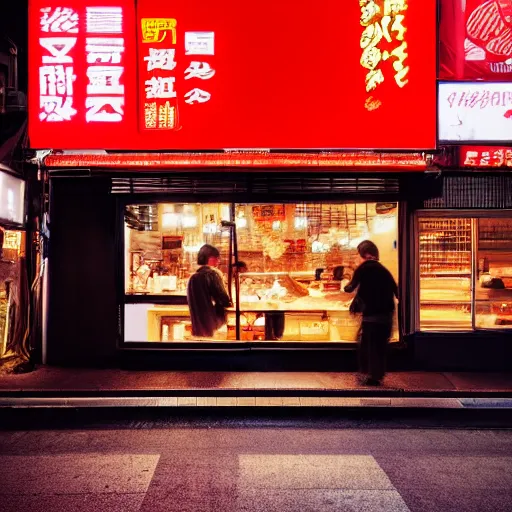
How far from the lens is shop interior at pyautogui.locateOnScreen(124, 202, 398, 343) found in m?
9.95

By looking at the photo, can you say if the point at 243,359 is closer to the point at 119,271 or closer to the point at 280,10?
the point at 119,271

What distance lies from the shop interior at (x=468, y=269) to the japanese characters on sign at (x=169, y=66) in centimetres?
483

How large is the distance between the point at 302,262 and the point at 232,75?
3678mm

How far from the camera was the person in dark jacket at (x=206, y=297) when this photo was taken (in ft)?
32.4

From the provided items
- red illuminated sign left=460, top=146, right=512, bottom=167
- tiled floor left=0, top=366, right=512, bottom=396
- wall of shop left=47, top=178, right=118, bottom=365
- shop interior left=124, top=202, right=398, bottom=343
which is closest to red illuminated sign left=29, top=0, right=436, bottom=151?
red illuminated sign left=460, top=146, right=512, bottom=167

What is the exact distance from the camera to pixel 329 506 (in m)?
4.47

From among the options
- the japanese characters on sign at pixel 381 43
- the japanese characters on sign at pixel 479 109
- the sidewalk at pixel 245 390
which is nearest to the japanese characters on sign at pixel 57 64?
the sidewalk at pixel 245 390

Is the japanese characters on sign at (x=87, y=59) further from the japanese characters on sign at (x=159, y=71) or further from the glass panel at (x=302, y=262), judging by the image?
the glass panel at (x=302, y=262)

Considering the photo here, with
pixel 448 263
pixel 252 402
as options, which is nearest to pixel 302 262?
pixel 448 263

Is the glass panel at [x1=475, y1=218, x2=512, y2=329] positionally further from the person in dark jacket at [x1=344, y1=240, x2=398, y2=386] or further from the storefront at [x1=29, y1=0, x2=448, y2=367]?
the person in dark jacket at [x1=344, y1=240, x2=398, y2=386]

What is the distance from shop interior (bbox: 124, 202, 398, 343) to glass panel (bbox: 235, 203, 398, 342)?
0.02 m

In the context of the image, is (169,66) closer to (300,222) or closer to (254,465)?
(300,222)

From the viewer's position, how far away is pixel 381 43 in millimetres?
9258

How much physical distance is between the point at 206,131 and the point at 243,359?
4.15 meters
